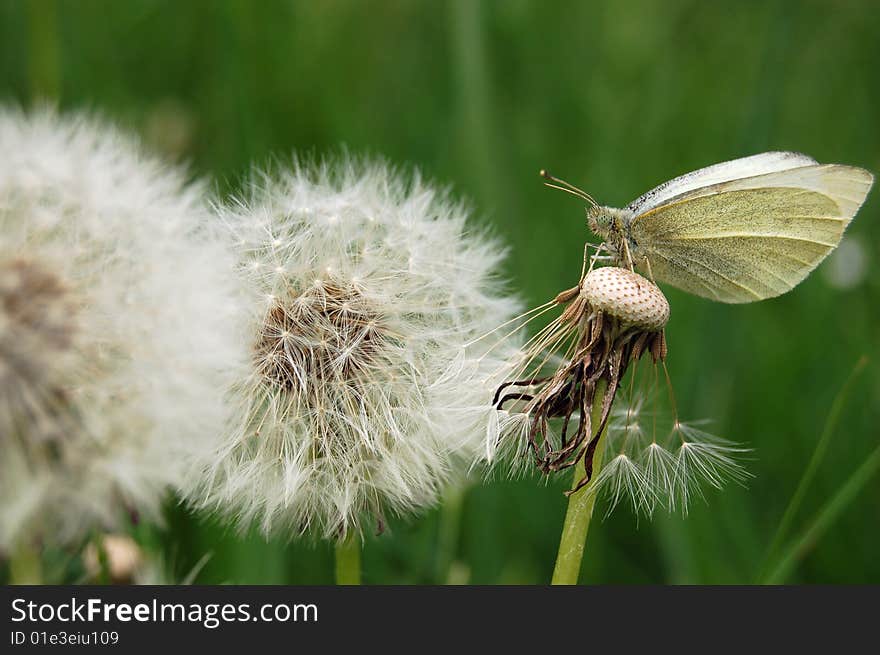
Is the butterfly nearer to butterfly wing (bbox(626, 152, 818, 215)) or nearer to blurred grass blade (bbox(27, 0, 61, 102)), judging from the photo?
butterfly wing (bbox(626, 152, 818, 215))

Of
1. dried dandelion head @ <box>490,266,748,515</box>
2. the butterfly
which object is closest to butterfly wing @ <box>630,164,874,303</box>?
the butterfly

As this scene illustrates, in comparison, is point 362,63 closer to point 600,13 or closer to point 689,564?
point 600,13

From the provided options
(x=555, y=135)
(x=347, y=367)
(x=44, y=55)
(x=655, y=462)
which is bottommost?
(x=655, y=462)

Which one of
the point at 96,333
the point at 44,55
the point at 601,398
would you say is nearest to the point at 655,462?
the point at 601,398

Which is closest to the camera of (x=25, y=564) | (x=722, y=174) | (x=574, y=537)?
(x=25, y=564)

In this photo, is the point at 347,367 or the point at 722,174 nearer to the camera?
the point at 347,367

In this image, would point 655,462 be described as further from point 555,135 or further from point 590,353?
point 555,135

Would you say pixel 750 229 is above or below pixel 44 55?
below
